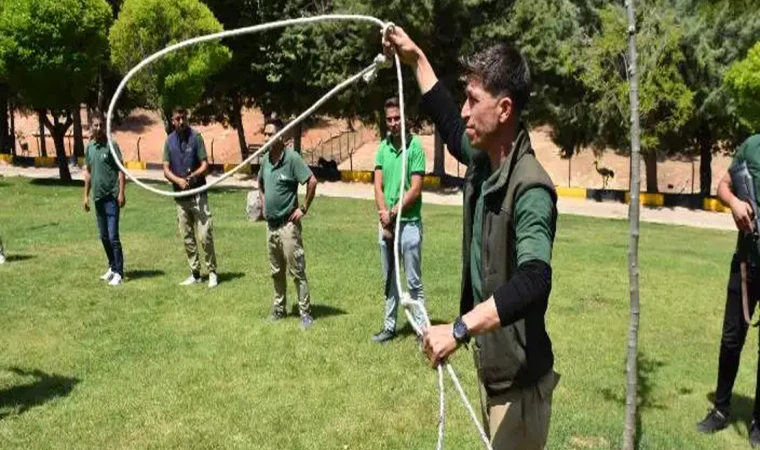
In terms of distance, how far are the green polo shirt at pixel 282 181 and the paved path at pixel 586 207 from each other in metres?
15.9

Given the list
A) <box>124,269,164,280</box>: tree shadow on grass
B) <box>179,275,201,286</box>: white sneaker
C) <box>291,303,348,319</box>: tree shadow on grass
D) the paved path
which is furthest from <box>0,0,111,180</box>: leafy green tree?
<box>291,303,348,319</box>: tree shadow on grass

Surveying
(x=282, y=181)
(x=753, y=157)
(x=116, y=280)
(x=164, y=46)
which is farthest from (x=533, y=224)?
(x=164, y=46)

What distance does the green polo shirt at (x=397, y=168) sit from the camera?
22.6ft

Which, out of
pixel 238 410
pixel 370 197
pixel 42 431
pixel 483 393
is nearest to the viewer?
pixel 483 393

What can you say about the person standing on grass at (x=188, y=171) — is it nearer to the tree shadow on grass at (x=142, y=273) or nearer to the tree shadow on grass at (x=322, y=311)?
the tree shadow on grass at (x=142, y=273)

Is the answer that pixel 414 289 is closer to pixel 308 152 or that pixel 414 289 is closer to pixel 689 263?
pixel 689 263

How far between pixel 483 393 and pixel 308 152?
40.8 meters

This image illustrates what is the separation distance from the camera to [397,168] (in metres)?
6.96

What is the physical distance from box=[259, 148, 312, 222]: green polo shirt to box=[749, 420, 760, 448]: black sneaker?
14.7 ft

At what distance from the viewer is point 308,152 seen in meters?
43.6

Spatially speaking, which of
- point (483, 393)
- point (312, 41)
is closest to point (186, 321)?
point (483, 393)

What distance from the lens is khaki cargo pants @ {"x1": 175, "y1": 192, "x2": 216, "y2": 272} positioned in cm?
955

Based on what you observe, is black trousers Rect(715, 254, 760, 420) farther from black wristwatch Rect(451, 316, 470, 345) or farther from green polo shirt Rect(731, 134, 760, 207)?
black wristwatch Rect(451, 316, 470, 345)

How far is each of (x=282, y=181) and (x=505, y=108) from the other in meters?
5.01
